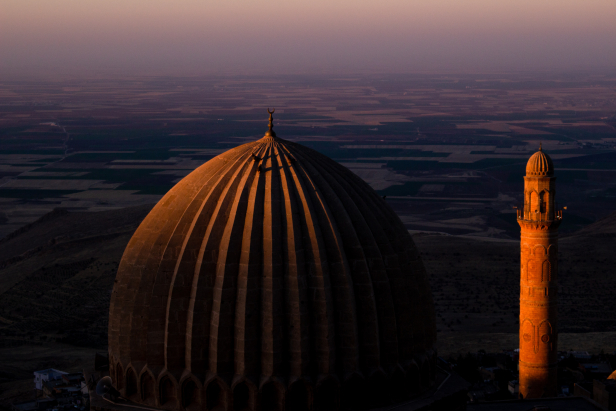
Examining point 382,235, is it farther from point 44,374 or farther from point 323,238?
point 44,374

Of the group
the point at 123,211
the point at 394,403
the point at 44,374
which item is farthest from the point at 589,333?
the point at 123,211

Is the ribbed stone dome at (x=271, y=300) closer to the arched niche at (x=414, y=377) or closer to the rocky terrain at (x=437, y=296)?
the arched niche at (x=414, y=377)

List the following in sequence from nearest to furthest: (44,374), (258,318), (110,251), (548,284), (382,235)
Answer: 1. (258,318)
2. (382,235)
3. (548,284)
4. (44,374)
5. (110,251)

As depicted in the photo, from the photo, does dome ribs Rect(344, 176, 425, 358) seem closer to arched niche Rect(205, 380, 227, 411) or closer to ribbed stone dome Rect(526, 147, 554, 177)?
arched niche Rect(205, 380, 227, 411)

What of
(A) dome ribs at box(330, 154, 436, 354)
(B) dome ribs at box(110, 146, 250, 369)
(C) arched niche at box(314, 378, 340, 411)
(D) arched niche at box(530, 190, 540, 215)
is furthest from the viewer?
(D) arched niche at box(530, 190, 540, 215)

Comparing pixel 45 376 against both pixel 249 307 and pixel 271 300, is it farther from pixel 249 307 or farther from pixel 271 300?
pixel 271 300

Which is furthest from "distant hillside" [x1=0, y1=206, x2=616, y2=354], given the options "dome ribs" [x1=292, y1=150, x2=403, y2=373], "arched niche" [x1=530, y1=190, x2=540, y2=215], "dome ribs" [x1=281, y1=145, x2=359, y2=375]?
"dome ribs" [x1=281, y1=145, x2=359, y2=375]

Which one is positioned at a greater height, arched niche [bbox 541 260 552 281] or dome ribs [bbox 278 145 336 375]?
dome ribs [bbox 278 145 336 375]
